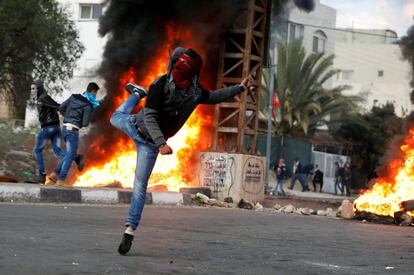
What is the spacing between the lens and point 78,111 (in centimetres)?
1408

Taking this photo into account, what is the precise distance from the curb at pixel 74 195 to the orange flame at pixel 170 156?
110 inches

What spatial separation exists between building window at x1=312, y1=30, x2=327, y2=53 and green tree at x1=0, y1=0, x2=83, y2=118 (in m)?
32.8

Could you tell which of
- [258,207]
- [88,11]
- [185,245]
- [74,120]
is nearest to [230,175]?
[258,207]

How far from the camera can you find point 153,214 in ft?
39.7

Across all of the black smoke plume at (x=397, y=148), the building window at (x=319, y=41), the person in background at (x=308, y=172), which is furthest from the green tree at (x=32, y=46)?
the building window at (x=319, y=41)

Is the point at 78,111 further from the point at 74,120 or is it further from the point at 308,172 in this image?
the point at 308,172

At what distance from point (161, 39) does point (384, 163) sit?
237 inches

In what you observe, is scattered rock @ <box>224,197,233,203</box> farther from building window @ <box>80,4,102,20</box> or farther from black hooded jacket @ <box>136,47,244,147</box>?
building window @ <box>80,4,102,20</box>

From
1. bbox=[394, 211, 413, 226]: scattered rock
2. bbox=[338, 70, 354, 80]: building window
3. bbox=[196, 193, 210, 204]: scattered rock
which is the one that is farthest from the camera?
bbox=[338, 70, 354, 80]: building window

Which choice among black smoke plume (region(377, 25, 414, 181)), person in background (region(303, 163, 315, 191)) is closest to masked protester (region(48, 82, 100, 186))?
black smoke plume (region(377, 25, 414, 181))

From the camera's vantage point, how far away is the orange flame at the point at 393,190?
15664 millimetres

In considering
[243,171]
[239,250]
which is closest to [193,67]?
[239,250]

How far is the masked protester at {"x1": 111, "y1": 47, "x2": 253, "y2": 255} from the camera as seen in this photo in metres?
6.83

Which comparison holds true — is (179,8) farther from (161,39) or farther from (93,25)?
(93,25)
